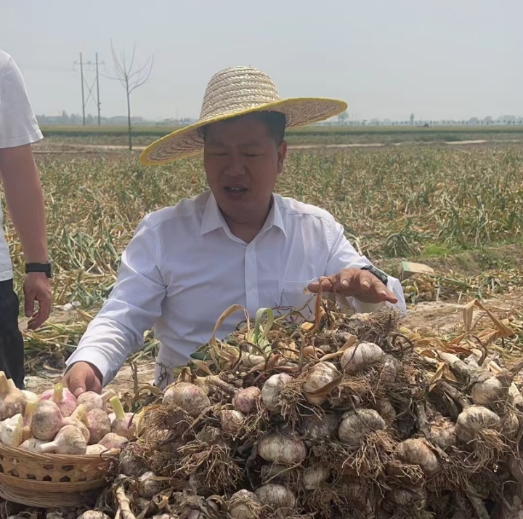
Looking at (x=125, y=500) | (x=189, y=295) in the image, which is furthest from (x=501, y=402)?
(x=189, y=295)

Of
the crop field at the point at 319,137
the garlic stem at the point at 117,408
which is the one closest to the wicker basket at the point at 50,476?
the garlic stem at the point at 117,408

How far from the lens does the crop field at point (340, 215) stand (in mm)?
5340

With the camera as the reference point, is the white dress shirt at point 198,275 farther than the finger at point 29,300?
No

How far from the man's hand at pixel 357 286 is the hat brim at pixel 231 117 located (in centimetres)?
57

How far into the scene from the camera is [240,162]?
6.72 ft

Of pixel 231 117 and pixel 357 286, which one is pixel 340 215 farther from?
pixel 357 286

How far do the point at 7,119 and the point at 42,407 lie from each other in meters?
1.21

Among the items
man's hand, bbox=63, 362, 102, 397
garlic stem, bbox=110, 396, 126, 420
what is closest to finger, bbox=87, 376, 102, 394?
man's hand, bbox=63, 362, 102, 397

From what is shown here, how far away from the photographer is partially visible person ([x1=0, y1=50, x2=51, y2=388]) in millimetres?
2213

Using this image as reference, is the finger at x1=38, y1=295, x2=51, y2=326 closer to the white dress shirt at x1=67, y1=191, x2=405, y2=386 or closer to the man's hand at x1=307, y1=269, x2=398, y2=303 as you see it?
the white dress shirt at x1=67, y1=191, x2=405, y2=386

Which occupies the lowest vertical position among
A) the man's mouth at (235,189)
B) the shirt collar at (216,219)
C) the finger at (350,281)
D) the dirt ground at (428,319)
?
the dirt ground at (428,319)

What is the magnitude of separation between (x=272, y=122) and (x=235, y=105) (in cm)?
15

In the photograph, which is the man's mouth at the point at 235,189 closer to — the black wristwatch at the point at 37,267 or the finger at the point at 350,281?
the finger at the point at 350,281

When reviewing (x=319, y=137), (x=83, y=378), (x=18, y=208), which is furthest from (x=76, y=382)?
(x=319, y=137)
